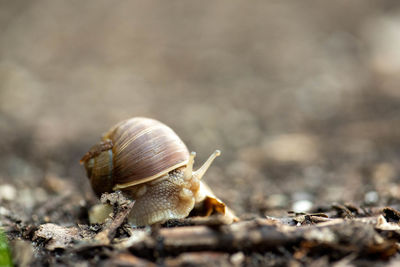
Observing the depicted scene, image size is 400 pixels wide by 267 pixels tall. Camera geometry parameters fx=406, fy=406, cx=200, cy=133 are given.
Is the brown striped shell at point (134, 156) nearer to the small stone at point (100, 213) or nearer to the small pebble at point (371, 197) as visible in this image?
the small stone at point (100, 213)

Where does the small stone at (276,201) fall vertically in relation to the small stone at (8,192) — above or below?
below

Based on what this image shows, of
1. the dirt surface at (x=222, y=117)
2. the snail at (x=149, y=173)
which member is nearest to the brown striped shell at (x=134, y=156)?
the snail at (x=149, y=173)

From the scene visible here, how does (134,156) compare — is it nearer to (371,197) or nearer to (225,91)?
(371,197)

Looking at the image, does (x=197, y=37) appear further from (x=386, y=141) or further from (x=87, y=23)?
(x=386, y=141)

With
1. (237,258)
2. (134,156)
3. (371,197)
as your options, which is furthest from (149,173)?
(371,197)

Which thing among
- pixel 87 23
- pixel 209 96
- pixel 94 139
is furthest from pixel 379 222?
pixel 87 23

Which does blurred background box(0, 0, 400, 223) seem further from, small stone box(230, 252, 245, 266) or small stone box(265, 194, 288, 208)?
small stone box(230, 252, 245, 266)

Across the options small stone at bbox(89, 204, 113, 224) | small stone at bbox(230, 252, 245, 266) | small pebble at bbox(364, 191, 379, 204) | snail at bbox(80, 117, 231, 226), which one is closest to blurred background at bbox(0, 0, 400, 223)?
small pebble at bbox(364, 191, 379, 204)
